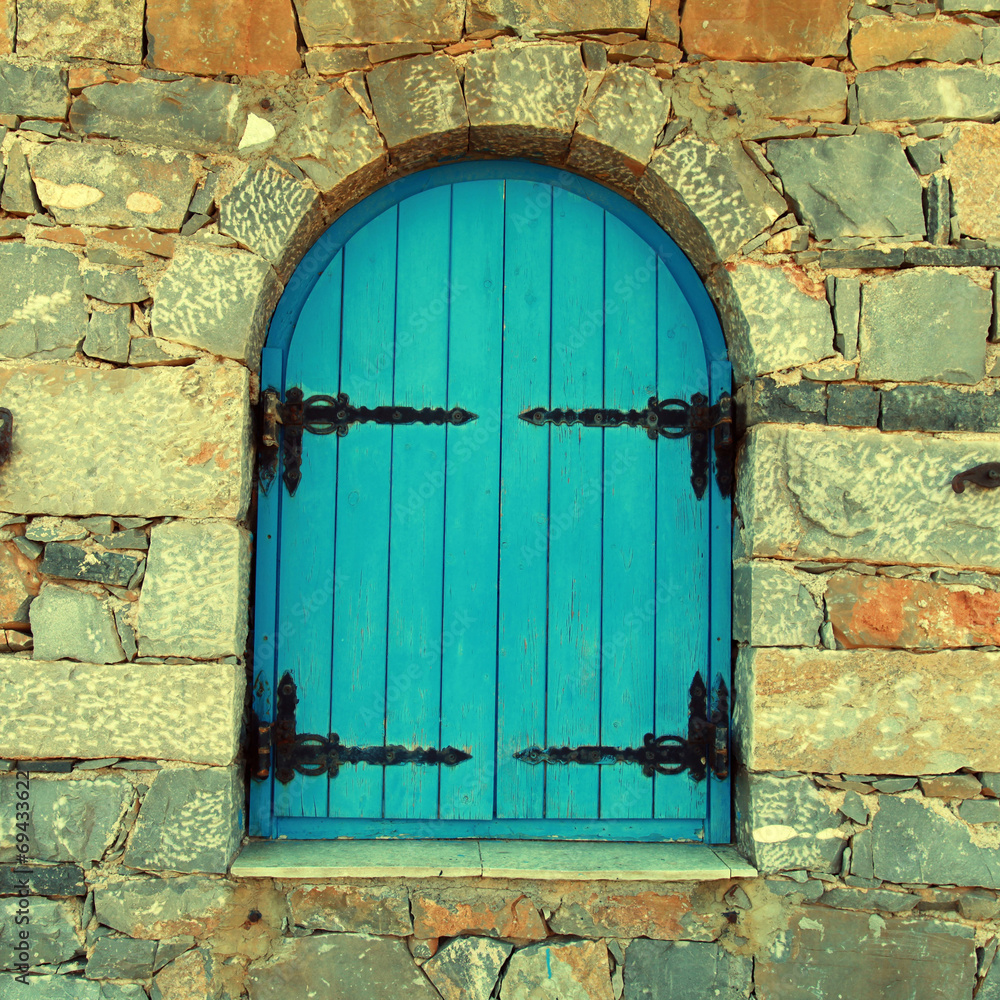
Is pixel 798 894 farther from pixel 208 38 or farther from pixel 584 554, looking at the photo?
pixel 208 38

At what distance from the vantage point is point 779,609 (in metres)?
1.81

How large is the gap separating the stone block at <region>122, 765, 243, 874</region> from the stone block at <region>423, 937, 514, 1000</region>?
546mm

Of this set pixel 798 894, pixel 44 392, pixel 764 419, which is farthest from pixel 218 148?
pixel 798 894

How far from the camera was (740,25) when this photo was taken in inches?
73.9

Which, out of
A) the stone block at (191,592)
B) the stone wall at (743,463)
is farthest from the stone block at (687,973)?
the stone block at (191,592)

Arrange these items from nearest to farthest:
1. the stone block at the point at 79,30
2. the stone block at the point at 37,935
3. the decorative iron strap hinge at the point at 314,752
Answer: the stone block at the point at 37,935 → the stone block at the point at 79,30 → the decorative iron strap hinge at the point at 314,752

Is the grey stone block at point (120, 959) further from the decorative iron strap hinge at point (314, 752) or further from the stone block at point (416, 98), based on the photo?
the stone block at point (416, 98)

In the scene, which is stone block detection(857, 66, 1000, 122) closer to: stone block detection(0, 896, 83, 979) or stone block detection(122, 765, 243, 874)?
stone block detection(122, 765, 243, 874)

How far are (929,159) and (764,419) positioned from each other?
2.49 feet

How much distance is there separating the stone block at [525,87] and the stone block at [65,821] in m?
1.83

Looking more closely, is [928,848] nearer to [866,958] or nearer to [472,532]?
[866,958]

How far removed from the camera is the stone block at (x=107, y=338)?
1.79 metres

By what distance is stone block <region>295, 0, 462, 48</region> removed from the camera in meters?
1.85

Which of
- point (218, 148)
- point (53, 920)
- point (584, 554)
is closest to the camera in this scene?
point (53, 920)
